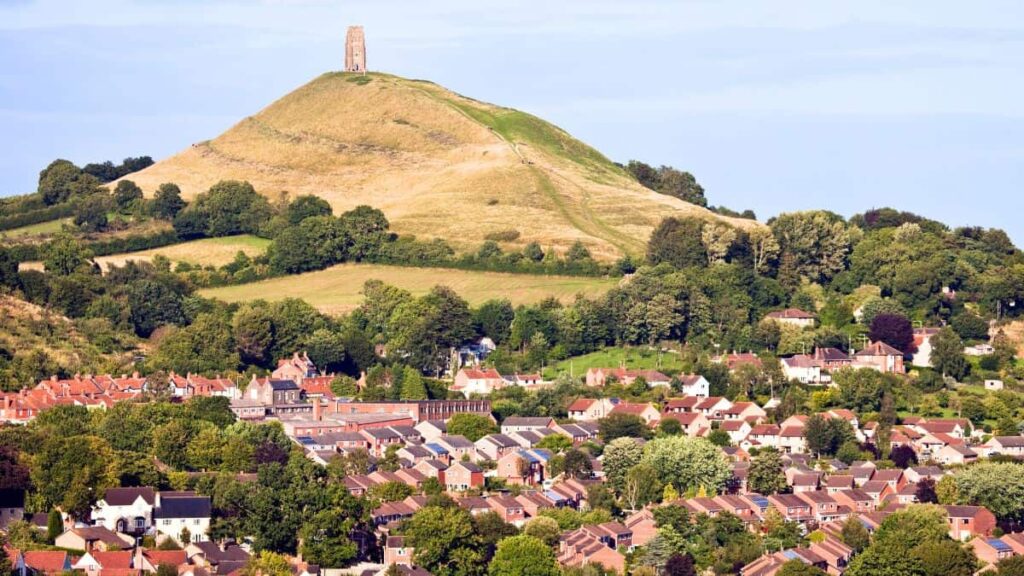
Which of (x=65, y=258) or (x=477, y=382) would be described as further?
(x=65, y=258)

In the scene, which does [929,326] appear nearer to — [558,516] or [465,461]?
[465,461]

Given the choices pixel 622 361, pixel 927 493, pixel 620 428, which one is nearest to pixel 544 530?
pixel 927 493

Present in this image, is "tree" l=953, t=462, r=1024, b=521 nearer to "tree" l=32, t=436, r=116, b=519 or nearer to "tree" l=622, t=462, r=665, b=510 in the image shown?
"tree" l=622, t=462, r=665, b=510

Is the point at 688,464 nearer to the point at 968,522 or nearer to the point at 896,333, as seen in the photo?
the point at 968,522

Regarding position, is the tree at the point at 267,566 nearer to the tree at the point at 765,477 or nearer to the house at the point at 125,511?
the house at the point at 125,511

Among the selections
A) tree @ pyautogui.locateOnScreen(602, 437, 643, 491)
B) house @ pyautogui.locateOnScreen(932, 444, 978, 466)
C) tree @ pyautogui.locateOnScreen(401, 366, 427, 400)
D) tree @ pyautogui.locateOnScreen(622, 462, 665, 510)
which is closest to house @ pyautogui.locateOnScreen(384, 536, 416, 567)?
tree @ pyautogui.locateOnScreen(622, 462, 665, 510)

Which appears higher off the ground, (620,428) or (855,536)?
(620,428)
